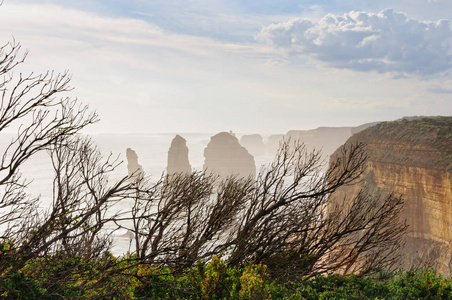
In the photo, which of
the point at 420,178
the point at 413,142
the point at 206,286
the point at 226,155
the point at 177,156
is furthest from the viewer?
the point at 226,155

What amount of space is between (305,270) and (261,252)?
5.05 feet

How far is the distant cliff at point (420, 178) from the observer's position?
34500 millimetres

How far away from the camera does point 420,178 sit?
3800 cm

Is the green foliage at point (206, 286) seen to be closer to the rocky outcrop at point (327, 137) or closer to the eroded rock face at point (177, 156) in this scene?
the eroded rock face at point (177, 156)

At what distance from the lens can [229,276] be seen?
745cm

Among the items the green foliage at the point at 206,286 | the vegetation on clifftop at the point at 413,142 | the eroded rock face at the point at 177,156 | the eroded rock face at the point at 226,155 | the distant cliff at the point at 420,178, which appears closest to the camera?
the green foliage at the point at 206,286

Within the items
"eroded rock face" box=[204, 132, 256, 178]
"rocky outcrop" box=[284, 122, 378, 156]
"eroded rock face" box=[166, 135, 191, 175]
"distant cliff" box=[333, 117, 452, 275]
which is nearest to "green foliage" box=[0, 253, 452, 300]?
"distant cliff" box=[333, 117, 452, 275]

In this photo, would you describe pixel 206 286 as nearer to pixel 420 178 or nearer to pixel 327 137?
pixel 420 178

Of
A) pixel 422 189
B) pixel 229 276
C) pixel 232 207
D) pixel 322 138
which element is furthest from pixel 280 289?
pixel 322 138

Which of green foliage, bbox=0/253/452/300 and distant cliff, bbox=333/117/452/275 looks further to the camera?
distant cliff, bbox=333/117/452/275

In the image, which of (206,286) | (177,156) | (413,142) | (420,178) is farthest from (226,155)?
(206,286)

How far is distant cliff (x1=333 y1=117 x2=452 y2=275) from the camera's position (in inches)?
1358

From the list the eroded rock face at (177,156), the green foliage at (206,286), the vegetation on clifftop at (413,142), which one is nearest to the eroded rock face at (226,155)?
the eroded rock face at (177,156)

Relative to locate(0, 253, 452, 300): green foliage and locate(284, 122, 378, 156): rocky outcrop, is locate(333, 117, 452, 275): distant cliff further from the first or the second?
locate(284, 122, 378, 156): rocky outcrop
